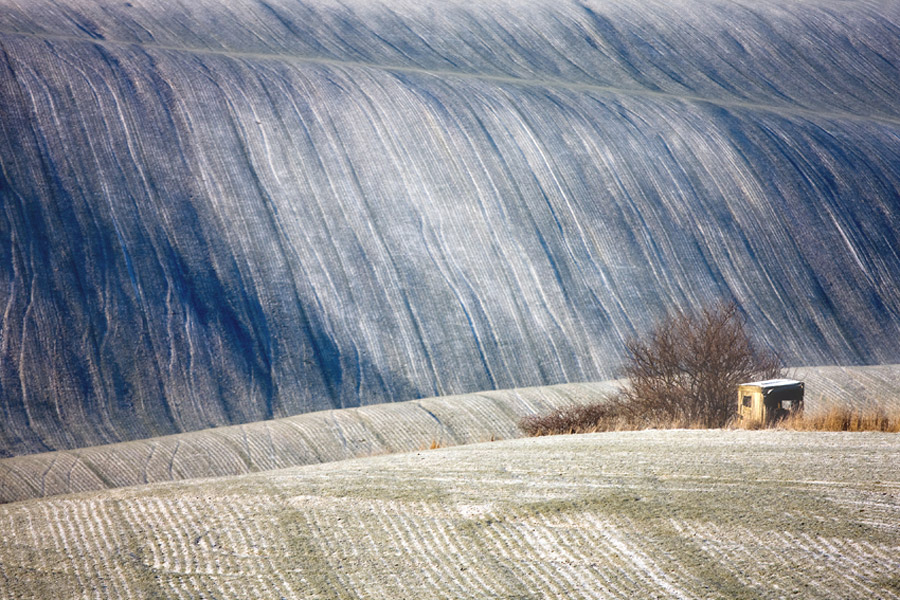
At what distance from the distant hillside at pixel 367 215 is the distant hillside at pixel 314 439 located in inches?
53.8

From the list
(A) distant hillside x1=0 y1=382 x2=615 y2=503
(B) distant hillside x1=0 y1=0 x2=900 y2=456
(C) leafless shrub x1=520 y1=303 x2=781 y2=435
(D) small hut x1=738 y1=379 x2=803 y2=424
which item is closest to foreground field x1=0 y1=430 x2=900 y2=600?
(D) small hut x1=738 y1=379 x2=803 y2=424

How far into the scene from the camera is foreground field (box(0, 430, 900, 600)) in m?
4.73

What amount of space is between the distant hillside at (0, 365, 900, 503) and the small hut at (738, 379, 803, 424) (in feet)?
5.65

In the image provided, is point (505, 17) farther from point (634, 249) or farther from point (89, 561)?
point (89, 561)

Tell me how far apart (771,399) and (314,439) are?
6539 mm

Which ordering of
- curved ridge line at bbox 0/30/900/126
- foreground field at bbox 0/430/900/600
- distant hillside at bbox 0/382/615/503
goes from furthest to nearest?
curved ridge line at bbox 0/30/900/126, distant hillside at bbox 0/382/615/503, foreground field at bbox 0/430/900/600

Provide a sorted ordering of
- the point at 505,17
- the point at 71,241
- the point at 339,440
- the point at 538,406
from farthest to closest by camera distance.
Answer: the point at 505,17 → the point at 71,241 → the point at 538,406 → the point at 339,440

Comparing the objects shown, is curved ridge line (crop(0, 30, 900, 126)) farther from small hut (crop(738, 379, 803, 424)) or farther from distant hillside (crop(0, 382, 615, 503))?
small hut (crop(738, 379, 803, 424))

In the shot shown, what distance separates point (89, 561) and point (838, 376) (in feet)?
47.7

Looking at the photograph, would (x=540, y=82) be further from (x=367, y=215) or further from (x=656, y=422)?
(x=656, y=422)

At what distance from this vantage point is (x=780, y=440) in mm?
7172

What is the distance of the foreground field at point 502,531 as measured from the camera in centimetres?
A: 473

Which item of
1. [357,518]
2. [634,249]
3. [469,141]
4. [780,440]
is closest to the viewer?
[357,518]

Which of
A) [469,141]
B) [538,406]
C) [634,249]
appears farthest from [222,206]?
[634,249]
